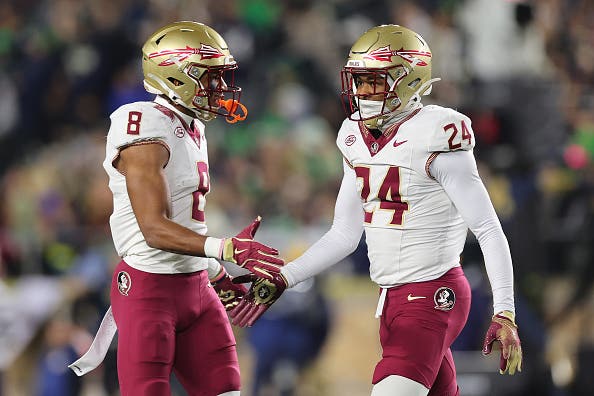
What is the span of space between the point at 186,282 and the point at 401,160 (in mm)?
933

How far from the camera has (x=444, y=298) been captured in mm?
4637

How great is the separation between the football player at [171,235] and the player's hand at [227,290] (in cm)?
18

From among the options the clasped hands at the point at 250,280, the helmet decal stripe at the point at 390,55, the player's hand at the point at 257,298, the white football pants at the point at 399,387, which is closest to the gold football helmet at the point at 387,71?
the helmet decal stripe at the point at 390,55

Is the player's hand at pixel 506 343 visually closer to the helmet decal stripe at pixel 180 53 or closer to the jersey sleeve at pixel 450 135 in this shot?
the jersey sleeve at pixel 450 135

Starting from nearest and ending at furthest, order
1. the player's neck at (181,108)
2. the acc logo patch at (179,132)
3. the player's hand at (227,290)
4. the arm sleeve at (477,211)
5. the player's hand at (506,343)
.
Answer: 1. the player's hand at (506,343)
2. the arm sleeve at (477,211)
3. the acc logo patch at (179,132)
4. the player's neck at (181,108)
5. the player's hand at (227,290)

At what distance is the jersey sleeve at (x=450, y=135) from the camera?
4.54 metres

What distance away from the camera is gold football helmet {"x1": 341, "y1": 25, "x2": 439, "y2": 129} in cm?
471

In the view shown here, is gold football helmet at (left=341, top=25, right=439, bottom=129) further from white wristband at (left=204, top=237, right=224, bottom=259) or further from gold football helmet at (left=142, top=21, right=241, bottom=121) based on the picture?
white wristband at (left=204, top=237, right=224, bottom=259)

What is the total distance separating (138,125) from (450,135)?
3.72ft

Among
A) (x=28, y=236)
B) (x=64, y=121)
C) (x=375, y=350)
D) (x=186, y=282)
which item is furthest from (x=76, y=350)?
(x=186, y=282)

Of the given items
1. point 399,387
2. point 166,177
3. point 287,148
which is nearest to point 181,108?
point 166,177

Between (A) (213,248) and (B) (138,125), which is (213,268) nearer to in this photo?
(A) (213,248)

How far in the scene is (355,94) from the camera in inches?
188

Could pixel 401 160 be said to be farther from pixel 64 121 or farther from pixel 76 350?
pixel 64 121
